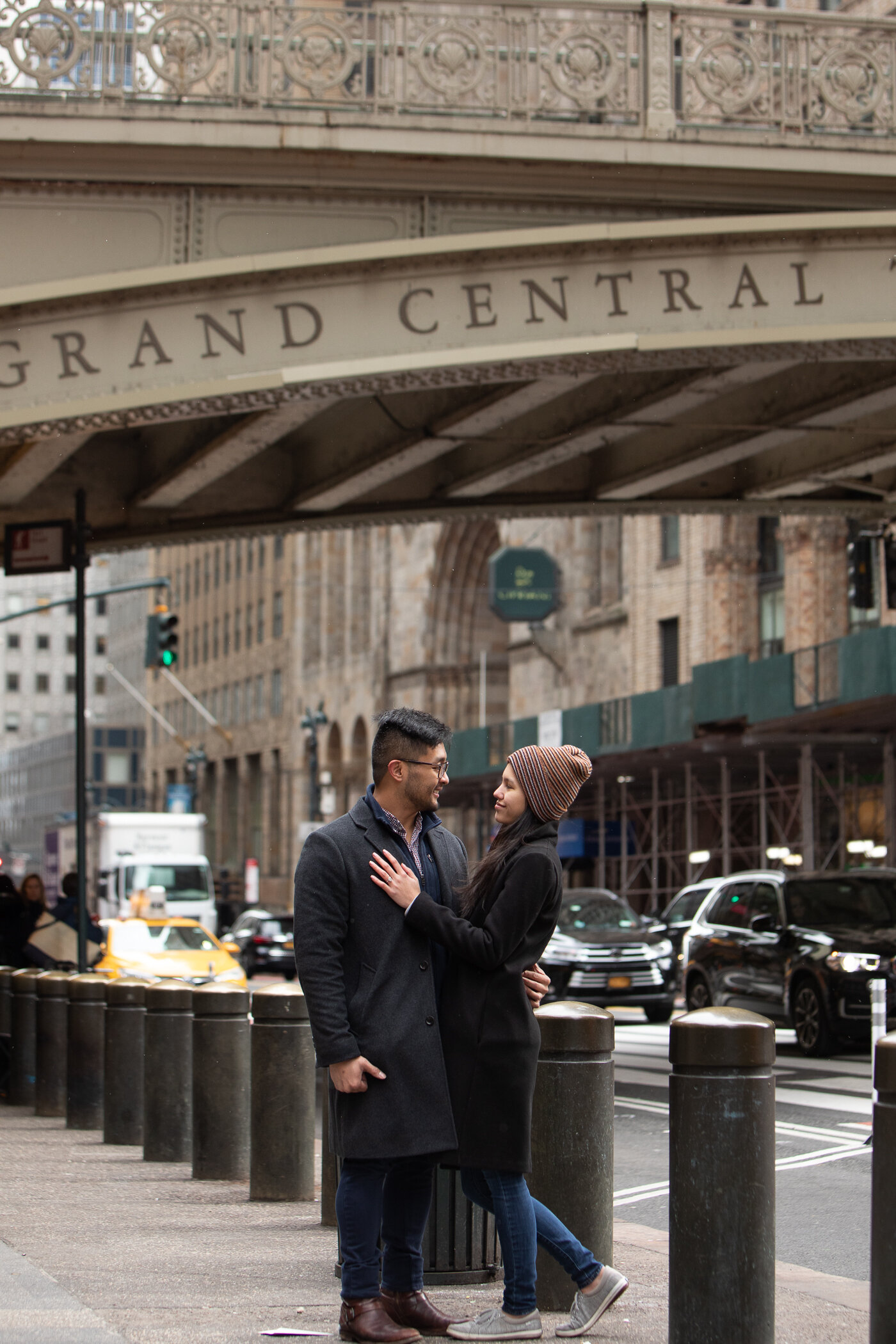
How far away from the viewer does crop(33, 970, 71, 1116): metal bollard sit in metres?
12.4

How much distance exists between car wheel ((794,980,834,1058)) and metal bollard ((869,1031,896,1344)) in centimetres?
1142

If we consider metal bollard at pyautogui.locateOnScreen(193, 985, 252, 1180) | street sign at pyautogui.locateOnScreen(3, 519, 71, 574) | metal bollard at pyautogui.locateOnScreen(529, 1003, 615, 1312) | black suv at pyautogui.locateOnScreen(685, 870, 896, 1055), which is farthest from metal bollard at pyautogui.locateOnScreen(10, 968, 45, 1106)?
metal bollard at pyautogui.locateOnScreen(529, 1003, 615, 1312)

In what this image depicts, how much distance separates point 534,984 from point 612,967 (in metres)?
16.3

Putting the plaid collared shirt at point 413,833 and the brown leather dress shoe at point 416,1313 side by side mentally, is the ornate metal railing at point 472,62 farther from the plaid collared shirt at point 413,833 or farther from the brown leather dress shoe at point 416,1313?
the brown leather dress shoe at point 416,1313

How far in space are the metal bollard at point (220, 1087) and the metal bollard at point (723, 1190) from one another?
4.46m

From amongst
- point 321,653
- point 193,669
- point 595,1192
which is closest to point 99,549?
point 595,1192

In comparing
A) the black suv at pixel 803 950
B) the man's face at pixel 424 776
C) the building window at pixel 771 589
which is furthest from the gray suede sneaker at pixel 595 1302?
the building window at pixel 771 589

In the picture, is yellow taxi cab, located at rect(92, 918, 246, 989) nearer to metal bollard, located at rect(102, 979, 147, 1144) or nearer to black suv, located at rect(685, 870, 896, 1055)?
black suv, located at rect(685, 870, 896, 1055)

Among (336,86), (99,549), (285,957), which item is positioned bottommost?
(285,957)

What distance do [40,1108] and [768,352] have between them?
718cm

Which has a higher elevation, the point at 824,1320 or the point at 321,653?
the point at 321,653

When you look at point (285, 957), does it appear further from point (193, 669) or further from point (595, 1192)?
point (193, 669)

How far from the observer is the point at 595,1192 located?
19.7 ft

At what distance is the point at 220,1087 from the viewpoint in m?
9.16
